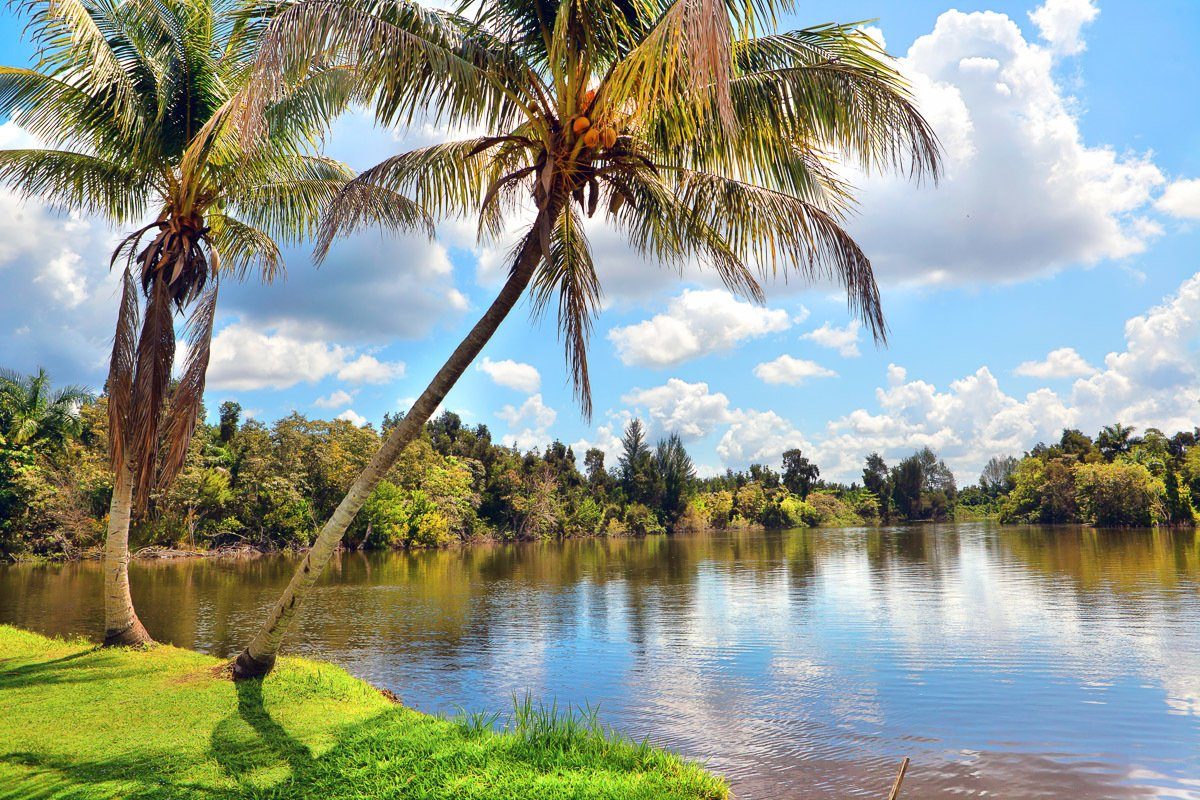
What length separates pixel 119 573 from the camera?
10695 millimetres

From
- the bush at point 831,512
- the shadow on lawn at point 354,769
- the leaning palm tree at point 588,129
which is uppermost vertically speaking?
the leaning palm tree at point 588,129

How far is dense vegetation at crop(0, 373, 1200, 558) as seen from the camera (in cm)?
3706

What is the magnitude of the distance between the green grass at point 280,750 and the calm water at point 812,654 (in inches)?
65.1

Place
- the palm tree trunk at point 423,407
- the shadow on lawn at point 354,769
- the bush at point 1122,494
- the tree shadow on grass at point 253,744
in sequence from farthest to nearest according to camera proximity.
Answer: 1. the bush at point 1122,494
2. the palm tree trunk at point 423,407
3. the tree shadow on grass at point 253,744
4. the shadow on lawn at point 354,769

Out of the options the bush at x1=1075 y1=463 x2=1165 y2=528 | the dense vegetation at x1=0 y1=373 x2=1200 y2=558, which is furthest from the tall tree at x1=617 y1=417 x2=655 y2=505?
the bush at x1=1075 y1=463 x2=1165 y2=528

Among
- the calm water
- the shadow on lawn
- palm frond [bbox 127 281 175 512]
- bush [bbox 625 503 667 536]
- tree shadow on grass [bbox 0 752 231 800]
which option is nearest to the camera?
tree shadow on grass [bbox 0 752 231 800]

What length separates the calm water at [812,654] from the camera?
27.0 feet

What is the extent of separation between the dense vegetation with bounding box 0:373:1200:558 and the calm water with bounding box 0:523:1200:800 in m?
6.39

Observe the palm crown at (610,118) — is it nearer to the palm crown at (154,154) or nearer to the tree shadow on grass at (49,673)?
the palm crown at (154,154)

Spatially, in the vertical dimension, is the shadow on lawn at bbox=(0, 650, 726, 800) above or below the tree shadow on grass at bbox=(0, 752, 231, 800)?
below

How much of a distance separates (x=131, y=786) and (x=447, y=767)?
90.0 inches

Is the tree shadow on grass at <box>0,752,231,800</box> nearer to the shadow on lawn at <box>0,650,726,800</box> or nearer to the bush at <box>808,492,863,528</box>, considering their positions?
the shadow on lawn at <box>0,650,726,800</box>

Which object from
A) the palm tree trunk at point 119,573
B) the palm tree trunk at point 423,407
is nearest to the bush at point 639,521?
the palm tree trunk at point 119,573

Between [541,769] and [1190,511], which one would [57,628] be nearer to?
[541,769]
